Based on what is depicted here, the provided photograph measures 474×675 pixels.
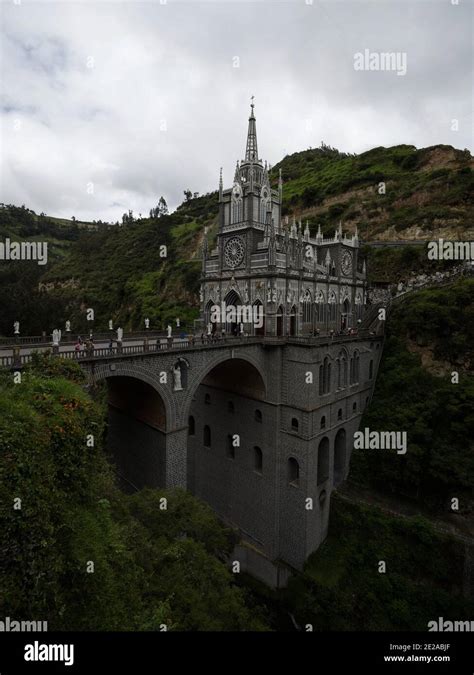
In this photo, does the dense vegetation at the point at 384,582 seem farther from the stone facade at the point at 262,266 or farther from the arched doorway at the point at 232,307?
the arched doorway at the point at 232,307

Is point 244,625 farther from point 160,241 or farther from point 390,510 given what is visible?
point 160,241

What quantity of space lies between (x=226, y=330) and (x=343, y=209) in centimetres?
4227

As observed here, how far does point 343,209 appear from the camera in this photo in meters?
61.3

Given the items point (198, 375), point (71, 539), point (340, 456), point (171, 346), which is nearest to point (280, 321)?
point (198, 375)

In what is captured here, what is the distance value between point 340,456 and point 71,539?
86.3ft

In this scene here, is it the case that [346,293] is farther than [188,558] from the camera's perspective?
Yes

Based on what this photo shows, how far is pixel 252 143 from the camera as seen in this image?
102 feet

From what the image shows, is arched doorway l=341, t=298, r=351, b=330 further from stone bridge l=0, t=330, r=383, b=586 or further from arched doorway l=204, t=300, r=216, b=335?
arched doorway l=204, t=300, r=216, b=335

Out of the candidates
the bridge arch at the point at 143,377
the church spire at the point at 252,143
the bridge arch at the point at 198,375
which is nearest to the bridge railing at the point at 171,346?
the bridge arch at the point at 143,377

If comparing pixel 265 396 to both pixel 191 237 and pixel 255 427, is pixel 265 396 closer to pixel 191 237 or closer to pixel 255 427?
pixel 255 427

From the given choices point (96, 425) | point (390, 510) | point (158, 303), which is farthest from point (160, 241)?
point (96, 425)

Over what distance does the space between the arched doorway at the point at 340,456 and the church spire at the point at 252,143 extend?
24831 millimetres

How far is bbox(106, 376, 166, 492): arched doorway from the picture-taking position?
2005 cm

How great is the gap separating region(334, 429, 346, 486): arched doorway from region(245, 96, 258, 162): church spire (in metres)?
24.8
